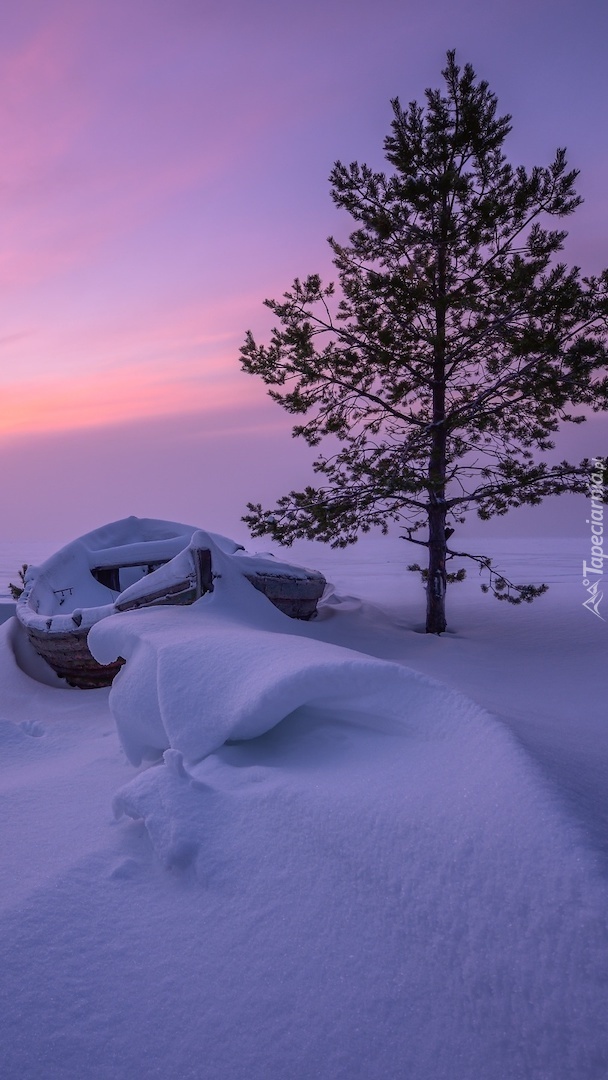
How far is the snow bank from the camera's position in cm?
291

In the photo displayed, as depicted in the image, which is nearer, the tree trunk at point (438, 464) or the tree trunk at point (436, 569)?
the tree trunk at point (438, 464)

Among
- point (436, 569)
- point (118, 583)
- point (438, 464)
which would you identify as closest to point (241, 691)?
point (436, 569)

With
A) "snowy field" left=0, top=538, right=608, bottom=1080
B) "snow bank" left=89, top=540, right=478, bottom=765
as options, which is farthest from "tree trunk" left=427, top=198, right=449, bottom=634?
"snowy field" left=0, top=538, right=608, bottom=1080

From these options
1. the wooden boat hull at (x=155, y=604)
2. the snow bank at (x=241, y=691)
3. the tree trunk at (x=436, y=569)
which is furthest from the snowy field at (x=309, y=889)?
the tree trunk at (x=436, y=569)

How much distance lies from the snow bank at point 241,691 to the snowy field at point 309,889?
14 mm

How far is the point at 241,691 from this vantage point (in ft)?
10.2

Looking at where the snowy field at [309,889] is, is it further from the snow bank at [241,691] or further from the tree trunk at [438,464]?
the tree trunk at [438,464]

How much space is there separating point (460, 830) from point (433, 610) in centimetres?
650

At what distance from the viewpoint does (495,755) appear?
7.93 ft

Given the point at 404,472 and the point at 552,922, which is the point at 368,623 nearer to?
the point at 404,472

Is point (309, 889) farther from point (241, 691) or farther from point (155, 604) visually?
point (155, 604)

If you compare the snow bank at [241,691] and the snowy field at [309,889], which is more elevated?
the snow bank at [241,691]

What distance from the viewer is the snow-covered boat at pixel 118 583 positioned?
18.6ft

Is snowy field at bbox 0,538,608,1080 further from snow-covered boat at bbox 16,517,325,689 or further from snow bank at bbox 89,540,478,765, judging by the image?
snow-covered boat at bbox 16,517,325,689
